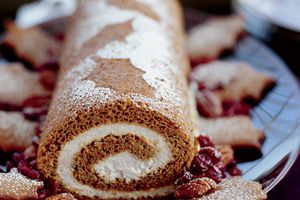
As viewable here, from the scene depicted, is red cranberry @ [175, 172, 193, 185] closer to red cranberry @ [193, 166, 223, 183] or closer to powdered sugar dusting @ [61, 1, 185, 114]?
red cranberry @ [193, 166, 223, 183]

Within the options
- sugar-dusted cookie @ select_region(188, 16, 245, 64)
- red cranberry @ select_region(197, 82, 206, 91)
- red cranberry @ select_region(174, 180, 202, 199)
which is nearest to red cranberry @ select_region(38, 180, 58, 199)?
red cranberry @ select_region(174, 180, 202, 199)

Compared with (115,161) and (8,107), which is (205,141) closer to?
(115,161)

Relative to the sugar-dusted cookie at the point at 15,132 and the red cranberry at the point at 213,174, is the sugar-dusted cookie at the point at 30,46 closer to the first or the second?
the sugar-dusted cookie at the point at 15,132

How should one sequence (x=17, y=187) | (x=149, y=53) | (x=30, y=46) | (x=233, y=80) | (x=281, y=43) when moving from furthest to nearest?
(x=281, y=43) < (x=30, y=46) < (x=233, y=80) < (x=149, y=53) < (x=17, y=187)

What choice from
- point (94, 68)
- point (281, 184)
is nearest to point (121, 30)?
point (94, 68)

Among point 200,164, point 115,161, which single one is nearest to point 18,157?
point 115,161
